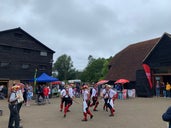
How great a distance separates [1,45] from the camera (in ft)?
111

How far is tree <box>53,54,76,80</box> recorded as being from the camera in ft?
305

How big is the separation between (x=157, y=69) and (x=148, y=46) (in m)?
8.18

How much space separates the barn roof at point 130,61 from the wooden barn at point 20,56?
38.9 feet

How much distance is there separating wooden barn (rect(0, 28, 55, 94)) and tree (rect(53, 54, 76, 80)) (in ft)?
176

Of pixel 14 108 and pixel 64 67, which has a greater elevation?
pixel 64 67

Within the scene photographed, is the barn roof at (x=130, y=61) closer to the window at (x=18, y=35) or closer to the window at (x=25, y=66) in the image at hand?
the window at (x=25, y=66)

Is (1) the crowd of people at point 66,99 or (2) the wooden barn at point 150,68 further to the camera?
(2) the wooden barn at point 150,68

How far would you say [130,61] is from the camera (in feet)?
110

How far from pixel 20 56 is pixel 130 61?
57.4 ft

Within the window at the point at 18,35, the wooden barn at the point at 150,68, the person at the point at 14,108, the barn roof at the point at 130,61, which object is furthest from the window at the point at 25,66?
the person at the point at 14,108

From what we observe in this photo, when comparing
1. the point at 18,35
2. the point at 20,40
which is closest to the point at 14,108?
the point at 20,40

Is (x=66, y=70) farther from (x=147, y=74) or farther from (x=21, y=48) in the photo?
(x=147, y=74)

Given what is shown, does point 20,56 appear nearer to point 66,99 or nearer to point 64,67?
point 66,99

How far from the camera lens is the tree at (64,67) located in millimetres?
92831
